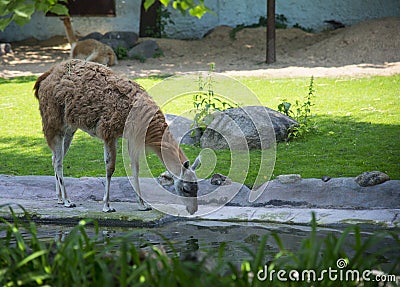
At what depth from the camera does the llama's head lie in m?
6.88

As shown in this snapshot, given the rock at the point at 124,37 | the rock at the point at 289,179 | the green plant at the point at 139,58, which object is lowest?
the rock at the point at 289,179

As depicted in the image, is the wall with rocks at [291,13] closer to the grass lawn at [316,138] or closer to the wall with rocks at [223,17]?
the wall with rocks at [223,17]

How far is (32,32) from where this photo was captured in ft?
75.5

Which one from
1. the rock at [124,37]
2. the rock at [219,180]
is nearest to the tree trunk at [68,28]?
the rock at [124,37]

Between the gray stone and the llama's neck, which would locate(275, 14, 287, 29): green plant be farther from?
the llama's neck

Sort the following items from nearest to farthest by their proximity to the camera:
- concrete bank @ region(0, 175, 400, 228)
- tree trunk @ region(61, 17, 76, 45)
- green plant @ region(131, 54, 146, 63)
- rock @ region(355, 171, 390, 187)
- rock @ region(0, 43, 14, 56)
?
1. concrete bank @ region(0, 175, 400, 228)
2. rock @ region(355, 171, 390, 187)
3. tree trunk @ region(61, 17, 76, 45)
4. green plant @ region(131, 54, 146, 63)
5. rock @ region(0, 43, 14, 56)

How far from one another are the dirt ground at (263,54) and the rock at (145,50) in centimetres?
34

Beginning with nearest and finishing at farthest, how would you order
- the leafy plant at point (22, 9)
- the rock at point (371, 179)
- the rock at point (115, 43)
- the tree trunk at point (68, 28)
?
the leafy plant at point (22, 9) < the rock at point (371, 179) < the tree trunk at point (68, 28) < the rock at point (115, 43)

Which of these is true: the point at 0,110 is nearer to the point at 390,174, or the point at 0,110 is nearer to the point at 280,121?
the point at 280,121

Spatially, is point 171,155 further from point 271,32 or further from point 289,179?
point 271,32

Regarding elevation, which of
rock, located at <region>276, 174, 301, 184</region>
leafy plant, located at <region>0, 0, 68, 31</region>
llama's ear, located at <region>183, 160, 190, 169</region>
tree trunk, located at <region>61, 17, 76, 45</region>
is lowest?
rock, located at <region>276, 174, 301, 184</region>

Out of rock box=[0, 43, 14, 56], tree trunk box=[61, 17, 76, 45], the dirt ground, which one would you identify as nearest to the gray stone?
the dirt ground

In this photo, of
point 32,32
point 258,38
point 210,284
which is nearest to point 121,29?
point 32,32

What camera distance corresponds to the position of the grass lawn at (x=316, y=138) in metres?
8.91
